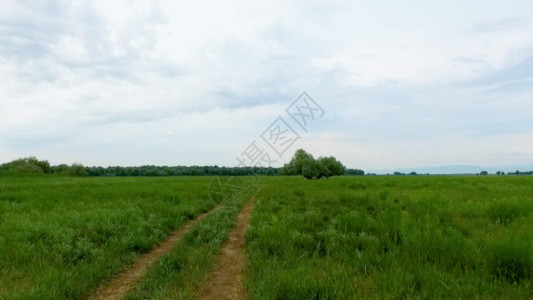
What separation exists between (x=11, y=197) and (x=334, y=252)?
62.7 feet

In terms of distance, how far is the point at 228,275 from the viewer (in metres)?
6.13

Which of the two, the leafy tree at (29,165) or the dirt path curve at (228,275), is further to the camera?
the leafy tree at (29,165)

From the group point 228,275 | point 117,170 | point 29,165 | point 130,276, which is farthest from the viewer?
point 117,170

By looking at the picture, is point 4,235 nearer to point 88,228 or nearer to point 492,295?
point 88,228

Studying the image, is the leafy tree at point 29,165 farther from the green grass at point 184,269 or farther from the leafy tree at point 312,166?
the green grass at point 184,269

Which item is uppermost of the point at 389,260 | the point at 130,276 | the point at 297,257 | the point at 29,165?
the point at 29,165

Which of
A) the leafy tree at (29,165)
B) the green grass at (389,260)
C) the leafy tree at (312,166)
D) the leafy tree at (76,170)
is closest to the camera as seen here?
the green grass at (389,260)

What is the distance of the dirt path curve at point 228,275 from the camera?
527 cm

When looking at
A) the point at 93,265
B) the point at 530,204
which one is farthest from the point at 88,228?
the point at 530,204

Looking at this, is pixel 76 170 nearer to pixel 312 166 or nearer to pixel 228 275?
pixel 312 166

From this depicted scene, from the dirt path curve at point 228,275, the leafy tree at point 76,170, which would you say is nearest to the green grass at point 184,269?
the dirt path curve at point 228,275

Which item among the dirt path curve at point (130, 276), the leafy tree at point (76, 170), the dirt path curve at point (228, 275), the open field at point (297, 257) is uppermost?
the leafy tree at point (76, 170)

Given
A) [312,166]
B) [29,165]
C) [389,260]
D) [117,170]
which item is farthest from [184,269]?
[117,170]

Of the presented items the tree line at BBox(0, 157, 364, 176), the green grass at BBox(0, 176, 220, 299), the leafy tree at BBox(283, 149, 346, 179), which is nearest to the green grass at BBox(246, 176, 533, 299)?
Answer: the green grass at BBox(0, 176, 220, 299)
